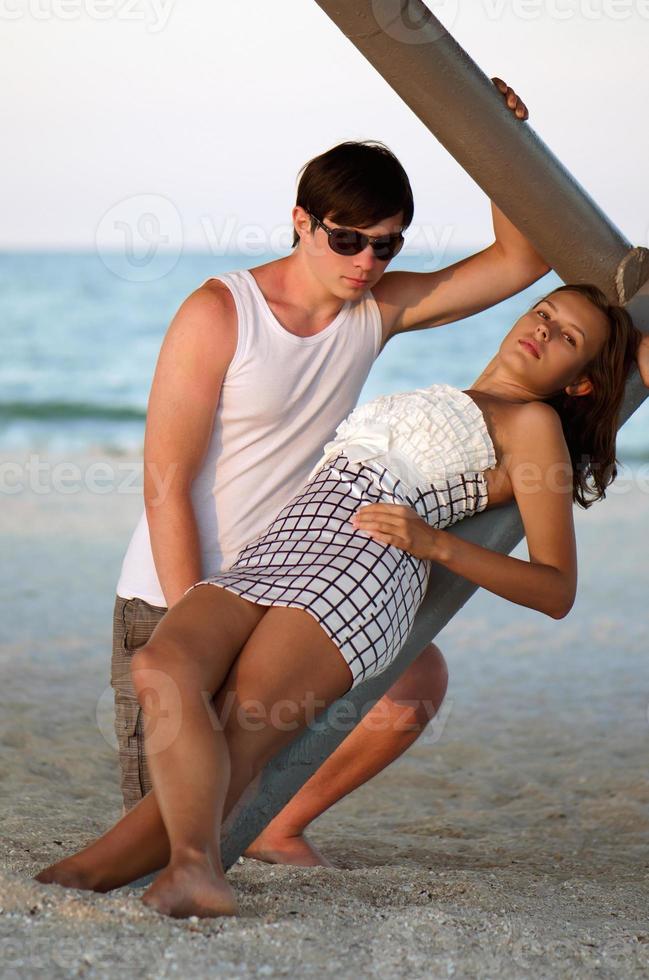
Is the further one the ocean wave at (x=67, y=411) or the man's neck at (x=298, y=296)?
the ocean wave at (x=67, y=411)

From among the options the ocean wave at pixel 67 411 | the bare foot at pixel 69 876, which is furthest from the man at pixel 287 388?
the ocean wave at pixel 67 411

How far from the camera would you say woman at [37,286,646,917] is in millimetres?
2072

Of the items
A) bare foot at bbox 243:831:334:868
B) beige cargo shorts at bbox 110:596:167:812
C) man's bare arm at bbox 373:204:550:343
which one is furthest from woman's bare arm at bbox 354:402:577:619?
bare foot at bbox 243:831:334:868

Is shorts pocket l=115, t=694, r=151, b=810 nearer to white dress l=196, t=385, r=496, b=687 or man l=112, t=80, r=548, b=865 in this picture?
man l=112, t=80, r=548, b=865

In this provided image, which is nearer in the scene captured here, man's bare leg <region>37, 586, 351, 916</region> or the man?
man's bare leg <region>37, 586, 351, 916</region>

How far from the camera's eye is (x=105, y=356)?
59.1 feet

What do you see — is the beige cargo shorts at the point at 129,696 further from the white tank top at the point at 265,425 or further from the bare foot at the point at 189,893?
the bare foot at the point at 189,893

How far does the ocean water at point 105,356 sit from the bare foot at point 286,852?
31.8ft

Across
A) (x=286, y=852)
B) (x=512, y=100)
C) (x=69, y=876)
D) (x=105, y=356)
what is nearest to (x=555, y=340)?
(x=512, y=100)

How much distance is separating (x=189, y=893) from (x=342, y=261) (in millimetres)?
1453

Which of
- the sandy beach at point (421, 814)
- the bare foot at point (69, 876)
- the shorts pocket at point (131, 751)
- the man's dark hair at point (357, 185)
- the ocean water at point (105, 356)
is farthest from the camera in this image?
the ocean water at point (105, 356)

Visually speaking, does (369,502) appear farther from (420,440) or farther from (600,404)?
(600,404)

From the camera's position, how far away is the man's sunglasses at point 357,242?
2688 mm

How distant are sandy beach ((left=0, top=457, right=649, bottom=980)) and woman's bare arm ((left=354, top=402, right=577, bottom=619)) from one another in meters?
0.66
